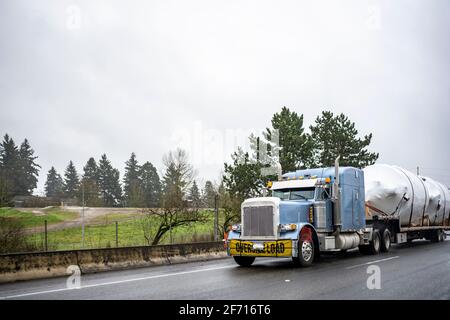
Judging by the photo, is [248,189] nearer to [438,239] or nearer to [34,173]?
[438,239]

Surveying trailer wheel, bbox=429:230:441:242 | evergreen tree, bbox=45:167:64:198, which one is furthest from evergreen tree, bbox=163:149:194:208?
evergreen tree, bbox=45:167:64:198

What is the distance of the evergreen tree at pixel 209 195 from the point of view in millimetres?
28377

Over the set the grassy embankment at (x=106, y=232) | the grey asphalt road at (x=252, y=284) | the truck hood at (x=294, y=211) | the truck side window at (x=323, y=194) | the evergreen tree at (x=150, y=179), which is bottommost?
the grassy embankment at (x=106, y=232)

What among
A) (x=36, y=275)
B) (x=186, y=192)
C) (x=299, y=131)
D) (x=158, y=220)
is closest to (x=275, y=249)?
(x=36, y=275)

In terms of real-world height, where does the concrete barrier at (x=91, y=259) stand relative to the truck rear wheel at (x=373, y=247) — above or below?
above

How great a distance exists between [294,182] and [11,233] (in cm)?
1012

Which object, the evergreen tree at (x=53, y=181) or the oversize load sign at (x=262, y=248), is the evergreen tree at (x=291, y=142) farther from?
the evergreen tree at (x=53, y=181)

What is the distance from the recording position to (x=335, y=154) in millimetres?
42125

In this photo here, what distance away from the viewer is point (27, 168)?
95.3 metres

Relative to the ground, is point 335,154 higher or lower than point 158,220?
higher

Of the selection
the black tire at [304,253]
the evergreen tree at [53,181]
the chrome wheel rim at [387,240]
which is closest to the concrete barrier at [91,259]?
the black tire at [304,253]

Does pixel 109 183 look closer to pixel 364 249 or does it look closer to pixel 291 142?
pixel 291 142

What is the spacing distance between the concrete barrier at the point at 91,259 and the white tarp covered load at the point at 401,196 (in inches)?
318

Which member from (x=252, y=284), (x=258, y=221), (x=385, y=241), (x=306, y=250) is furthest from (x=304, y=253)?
(x=385, y=241)
